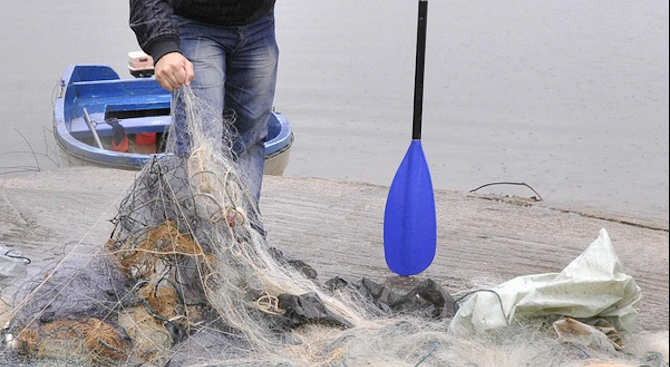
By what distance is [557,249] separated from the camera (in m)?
3.81

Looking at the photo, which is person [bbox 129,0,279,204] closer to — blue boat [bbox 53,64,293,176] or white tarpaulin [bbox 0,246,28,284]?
white tarpaulin [bbox 0,246,28,284]

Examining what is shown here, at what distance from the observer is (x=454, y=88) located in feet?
35.0

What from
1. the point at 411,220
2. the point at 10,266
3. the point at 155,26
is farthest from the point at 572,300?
the point at 10,266

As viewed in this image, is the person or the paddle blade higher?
the person

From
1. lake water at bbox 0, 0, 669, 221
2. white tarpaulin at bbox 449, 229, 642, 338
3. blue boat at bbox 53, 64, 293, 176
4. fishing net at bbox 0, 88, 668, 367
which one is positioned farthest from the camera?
lake water at bbox 0, 0, 669, 221

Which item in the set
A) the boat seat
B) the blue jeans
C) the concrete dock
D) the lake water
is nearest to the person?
the blue jeans

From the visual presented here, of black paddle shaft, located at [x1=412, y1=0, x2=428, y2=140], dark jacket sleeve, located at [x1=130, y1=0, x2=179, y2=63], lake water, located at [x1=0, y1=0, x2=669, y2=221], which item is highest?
dark jacket sleeve, located at [x1=130, y1=0, x2=179, y2=63]

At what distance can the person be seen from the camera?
267 cm

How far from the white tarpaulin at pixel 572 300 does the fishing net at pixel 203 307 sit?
0.23ft

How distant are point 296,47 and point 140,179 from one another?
32.6ft

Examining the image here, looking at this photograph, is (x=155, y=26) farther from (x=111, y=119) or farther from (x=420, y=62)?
(x=111, y=119)

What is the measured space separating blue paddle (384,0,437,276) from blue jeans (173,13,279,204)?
0.71 metres

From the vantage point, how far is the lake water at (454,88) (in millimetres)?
8336

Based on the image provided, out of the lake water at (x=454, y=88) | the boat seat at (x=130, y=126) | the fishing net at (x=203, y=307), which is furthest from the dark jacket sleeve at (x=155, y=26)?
the lake water at (x=454, y=88)
